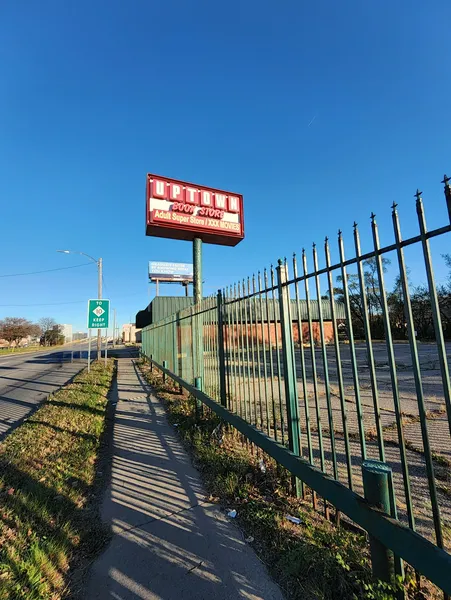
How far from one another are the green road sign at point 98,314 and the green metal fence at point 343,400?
8.97 metres

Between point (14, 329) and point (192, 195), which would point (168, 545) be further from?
point (14, 329)

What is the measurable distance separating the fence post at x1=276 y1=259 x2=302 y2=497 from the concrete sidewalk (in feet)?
3.02

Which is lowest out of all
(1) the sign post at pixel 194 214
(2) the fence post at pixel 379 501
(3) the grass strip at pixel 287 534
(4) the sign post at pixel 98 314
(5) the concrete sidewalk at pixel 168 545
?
(5) the concrete sidewalk at pixel 168 545

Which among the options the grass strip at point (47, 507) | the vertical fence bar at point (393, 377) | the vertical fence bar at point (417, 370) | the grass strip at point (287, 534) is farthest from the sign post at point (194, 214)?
the vertical fence bar at point (417, 370)

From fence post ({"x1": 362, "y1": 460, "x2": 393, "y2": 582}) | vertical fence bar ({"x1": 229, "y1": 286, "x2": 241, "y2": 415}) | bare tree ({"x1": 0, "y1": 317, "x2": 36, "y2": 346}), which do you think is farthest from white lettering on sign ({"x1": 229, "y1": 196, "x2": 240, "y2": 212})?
bare tree ({"x1": 0, "y1": 317, "x2": 36, "y2": 346})

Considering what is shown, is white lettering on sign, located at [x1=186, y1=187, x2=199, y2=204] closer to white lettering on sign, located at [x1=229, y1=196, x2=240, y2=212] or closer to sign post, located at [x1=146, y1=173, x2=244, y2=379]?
sign post, located at [x1=146, y1=173, x2=244, y2=379]

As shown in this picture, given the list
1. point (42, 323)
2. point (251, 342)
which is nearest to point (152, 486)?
point (251, 342)

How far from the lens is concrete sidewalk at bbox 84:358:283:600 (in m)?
2.12

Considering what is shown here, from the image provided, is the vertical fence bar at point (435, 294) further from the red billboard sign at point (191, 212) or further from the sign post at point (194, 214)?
the red billboard sign at point (191, 212)

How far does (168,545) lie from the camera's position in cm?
258

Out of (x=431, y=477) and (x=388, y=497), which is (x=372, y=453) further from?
(x=431, y=477)

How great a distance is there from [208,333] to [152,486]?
101 inches

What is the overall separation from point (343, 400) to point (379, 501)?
24.8 inches

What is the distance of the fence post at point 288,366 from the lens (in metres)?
2.91
